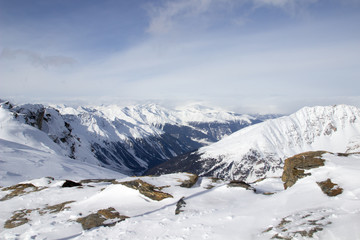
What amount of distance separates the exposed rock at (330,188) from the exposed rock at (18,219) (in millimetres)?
22406

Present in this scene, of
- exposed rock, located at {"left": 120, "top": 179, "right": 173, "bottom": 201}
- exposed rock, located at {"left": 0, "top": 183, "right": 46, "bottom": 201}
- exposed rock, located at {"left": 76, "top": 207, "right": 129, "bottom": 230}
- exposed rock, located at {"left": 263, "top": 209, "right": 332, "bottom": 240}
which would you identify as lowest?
exposed rock, located at {"left": 0, "top": 183, "right": 46, "bottom": 201}

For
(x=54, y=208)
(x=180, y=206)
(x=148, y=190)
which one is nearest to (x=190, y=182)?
(x=148, y=190)

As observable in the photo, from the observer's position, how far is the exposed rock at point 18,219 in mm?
17509

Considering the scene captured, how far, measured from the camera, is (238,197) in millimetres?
20094

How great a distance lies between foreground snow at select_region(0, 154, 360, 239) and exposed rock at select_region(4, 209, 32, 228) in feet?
1.39

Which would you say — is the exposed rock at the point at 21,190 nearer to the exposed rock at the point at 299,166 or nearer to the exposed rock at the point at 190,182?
the exposed rock at the point at 190,182

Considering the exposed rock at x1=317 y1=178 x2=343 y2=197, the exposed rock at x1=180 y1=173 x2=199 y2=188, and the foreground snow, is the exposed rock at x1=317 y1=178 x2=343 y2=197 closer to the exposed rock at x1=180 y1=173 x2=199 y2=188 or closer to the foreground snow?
the foreground snow

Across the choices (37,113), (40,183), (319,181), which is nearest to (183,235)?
(319,181)

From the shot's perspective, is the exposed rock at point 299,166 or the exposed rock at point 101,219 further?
the exposed rock at point 299,166

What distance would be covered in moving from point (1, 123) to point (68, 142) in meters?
57.3

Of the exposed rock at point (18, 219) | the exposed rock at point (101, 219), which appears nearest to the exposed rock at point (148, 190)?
the exposed rock at point (101, 219)

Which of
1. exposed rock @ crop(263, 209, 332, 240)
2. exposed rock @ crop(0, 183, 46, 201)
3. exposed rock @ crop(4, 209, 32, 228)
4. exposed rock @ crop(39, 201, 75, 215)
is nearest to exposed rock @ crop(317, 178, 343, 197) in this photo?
exposed rock @ crop(263, 209, 332, 240)

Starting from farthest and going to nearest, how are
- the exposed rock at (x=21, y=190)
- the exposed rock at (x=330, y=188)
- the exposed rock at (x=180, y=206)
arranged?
Result: the exposed rock at (x=21, y=190)
the exposed rock at (x=180, y=206)
the exposed rock at (x=330, y=188)

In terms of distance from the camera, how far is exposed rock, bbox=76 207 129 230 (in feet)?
53.3
